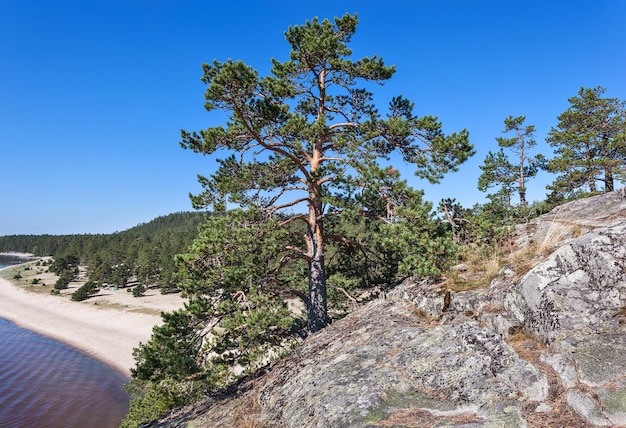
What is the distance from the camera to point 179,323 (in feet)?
24.0

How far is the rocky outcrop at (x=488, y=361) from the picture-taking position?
3.74 m

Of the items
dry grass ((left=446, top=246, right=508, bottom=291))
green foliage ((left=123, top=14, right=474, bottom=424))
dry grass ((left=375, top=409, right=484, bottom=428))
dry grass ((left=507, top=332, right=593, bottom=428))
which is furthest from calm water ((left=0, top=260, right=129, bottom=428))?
dry grass ((left=507, top=332, right=593, bottom=428))

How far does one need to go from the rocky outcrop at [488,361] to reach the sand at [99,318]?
2758cm

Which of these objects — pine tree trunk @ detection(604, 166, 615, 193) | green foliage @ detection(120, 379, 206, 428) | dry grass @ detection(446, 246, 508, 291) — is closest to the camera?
dry grass @ detection(446, 246, 508, 291)

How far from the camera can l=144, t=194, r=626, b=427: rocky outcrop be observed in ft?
12.3

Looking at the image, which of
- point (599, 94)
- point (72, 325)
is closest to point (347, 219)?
point (599, 94)

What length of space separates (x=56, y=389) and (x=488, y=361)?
29.3 m

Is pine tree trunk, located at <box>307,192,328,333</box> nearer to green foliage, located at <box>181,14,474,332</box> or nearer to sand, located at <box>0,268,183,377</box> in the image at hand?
green foliage, located at <box>181,14,474,332</box>

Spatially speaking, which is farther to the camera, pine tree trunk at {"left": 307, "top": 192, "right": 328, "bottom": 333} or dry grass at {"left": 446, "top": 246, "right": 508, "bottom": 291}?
pine tree trunk at {"left": 307, "top": 192, "right": 328, "bottom": 333}

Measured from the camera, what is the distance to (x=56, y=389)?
23891 mm

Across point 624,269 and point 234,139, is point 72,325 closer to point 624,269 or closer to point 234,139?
point 234,139

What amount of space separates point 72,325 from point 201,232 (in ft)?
140

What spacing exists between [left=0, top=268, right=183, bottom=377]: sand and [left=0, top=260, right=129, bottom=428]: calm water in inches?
72.4

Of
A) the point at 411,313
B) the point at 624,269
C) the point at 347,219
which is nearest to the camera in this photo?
the point at 624,269
